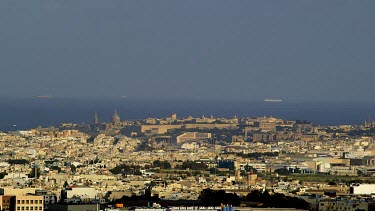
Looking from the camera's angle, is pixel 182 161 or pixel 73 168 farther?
pixel 182 161

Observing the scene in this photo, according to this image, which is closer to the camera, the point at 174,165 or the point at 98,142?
the point at 174,165

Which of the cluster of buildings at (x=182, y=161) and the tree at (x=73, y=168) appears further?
the tree at (x=73, y=168)

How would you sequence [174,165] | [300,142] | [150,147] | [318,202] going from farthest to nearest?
[300,142], [150,147], [174,165], [318,202]

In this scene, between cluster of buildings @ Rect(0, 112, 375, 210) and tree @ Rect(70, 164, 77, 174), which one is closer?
cluster of buildings @ Rect(0, 112, 375, 210)

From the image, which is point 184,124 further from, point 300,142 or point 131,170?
point 131,170

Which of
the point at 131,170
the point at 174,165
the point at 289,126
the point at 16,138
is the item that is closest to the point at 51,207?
the point at 131,170

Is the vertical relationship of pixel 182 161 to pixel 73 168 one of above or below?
above

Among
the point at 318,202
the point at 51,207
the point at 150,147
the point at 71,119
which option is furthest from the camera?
the point at 71,119

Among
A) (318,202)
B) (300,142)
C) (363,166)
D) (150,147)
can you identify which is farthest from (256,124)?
(318,202)
